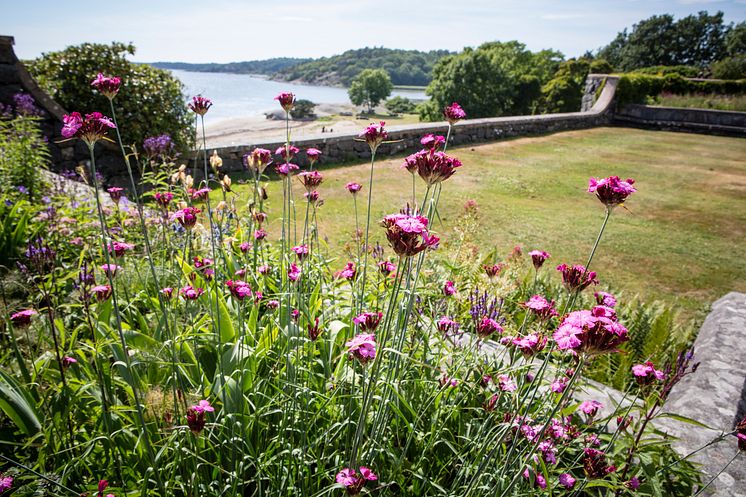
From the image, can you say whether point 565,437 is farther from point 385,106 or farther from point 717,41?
point 717,41

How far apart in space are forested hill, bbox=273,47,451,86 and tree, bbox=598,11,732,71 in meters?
64.1

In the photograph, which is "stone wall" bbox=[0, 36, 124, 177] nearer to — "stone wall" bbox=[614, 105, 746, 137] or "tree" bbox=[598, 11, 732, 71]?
"stone wall" bbox=[614, 105, 746, 137]

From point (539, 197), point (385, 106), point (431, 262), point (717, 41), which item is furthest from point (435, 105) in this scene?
point (717, 41)

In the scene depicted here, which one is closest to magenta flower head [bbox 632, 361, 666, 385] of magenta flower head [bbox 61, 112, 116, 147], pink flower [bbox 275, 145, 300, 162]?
pink flower [bbox 275, 145, 300, 162]

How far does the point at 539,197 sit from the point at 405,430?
648cm

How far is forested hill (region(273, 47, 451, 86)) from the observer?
12194 cm

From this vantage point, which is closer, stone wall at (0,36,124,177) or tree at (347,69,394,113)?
stone wall at (0,36,124,177)

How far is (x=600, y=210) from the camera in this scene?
22.3ft

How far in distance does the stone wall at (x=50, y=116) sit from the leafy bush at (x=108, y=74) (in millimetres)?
301

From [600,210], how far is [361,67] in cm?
12574

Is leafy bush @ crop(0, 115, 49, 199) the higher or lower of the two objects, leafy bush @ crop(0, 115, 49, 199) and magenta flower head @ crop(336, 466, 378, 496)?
the higher

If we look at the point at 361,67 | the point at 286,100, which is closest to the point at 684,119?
the point at 286,100

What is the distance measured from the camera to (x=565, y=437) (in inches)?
63.7

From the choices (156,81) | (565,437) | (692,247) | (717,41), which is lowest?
(692,247)
